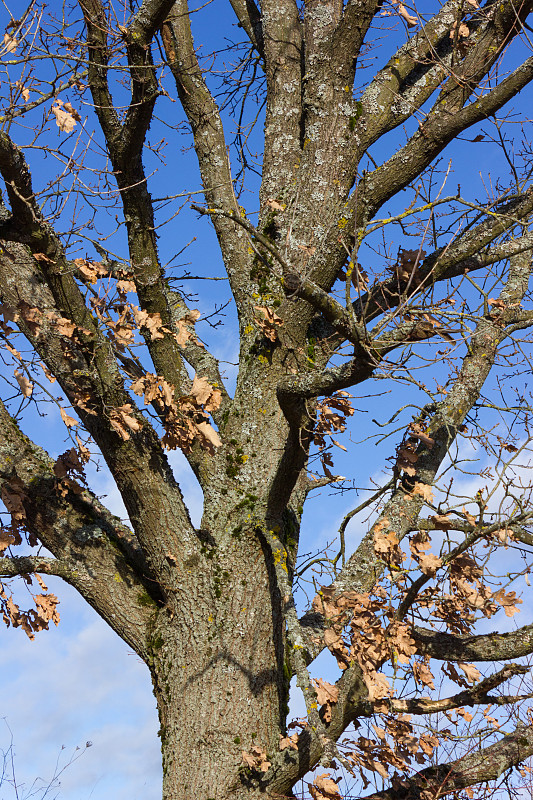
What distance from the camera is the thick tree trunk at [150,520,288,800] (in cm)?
401

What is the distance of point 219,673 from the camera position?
4.12m

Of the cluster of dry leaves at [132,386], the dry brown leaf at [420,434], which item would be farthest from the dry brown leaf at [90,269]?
the dry brown leaf at [420,434]

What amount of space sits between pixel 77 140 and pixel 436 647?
3.78 metres

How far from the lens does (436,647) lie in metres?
4.40

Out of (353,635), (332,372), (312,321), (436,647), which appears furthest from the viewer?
(312,321)

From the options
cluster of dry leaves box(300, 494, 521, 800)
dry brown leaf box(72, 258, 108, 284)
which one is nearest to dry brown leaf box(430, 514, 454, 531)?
cluster of dry leaves box(300, 494, 521, 800)

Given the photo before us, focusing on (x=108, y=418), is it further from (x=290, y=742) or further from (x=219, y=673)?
(x=290, y=742)

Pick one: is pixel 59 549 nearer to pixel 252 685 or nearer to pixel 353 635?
pixel 252 685

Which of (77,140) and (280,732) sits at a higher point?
(77,140)

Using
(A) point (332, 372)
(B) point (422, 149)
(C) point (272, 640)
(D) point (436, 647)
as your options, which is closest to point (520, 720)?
(D) point (436, 647)

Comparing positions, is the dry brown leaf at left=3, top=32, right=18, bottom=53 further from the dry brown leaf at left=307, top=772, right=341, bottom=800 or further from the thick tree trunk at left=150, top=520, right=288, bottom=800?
the dry brown leaf at left=307, top=772, right=341, bottom=800

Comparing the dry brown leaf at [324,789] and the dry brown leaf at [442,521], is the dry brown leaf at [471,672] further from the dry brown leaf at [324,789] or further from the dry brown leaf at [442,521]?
the dry brown leaf at [324,789]

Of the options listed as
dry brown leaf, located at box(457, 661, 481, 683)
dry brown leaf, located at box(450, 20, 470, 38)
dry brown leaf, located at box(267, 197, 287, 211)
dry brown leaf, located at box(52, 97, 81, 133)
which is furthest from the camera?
dry brown leaf, located at box(450, 20, 470, 38)

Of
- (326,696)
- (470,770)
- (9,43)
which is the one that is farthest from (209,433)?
(470,770)
